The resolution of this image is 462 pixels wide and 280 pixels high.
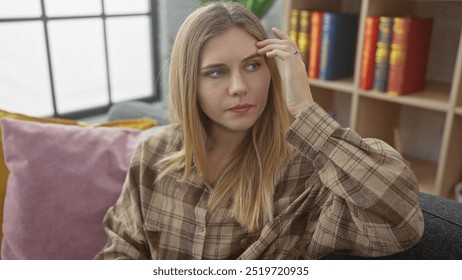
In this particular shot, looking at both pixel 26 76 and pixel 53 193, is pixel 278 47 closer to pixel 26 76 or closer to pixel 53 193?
pixel 53 193

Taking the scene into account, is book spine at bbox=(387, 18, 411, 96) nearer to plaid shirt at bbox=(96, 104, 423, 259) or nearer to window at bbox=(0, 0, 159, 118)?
plaid shirt at bbox=(96, 104, 423, 259)

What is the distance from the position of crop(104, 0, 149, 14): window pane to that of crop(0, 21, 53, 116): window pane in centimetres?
36

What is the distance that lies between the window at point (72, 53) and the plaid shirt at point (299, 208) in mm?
1230

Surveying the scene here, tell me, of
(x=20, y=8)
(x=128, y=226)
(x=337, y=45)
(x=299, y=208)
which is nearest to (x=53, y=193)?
(x=128, y=226)

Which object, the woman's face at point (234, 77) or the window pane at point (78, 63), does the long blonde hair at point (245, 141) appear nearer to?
the woman's face at point (234, 77)

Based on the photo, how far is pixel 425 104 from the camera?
1.33 metres

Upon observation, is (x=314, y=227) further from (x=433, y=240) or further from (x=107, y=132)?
(x=107, y=132)

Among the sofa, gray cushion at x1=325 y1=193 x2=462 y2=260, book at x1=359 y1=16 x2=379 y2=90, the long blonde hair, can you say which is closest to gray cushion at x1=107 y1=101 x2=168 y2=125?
the sofa

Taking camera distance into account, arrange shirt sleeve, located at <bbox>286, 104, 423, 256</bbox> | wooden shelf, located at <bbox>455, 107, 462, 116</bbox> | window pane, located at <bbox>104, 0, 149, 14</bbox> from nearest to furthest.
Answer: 1. shirt sleeve, located at <bbox>286, 104, 423, 256</bbox>
2. wooden shelf, located at <bbox>455, 107, 462, 116</bbox>
3. window pane, located at <bbox>104, 0, 149, 14</bbox>

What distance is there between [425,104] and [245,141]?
0.70 metres

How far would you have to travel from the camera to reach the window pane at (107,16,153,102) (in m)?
2.23

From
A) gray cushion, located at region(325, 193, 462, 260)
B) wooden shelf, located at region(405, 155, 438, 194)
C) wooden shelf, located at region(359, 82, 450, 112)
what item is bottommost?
wooden shelf, located at region(405, 155, 438, 194)

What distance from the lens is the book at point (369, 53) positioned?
1.37 m
